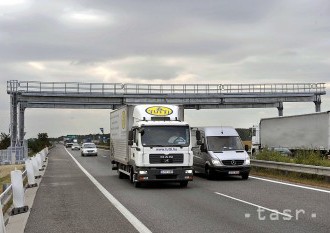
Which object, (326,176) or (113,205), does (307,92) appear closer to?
(326,176)

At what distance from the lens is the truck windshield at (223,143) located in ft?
68.4

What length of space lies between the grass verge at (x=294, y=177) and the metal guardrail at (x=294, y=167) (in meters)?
0.30

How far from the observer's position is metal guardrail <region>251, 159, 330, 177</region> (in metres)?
17.3

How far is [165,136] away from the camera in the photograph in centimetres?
1711

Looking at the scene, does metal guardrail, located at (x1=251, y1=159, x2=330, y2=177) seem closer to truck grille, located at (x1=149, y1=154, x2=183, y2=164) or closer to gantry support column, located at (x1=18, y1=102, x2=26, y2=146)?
truck grille, located at (x1=149, y1=154, x2=183, y2=164)

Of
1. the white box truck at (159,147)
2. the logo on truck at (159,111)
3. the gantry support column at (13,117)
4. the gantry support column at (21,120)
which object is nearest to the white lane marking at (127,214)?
the white box truck at (159,147)

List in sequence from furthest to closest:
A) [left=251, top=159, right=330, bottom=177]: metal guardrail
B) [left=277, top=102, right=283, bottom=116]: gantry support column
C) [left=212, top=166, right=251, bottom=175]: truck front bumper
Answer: [left=277, top=102, right=283, bottom=116]: gantry support column
[left=212, top=166, right=251, bottom=175]: truck front bumper
[left=251, top=159, right=330, bottom=177]: metal guardrail

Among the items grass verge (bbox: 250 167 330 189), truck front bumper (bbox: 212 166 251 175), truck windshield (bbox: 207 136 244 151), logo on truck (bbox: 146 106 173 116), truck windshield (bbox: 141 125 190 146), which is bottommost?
grass verge (bbox: 250 167 330 189)

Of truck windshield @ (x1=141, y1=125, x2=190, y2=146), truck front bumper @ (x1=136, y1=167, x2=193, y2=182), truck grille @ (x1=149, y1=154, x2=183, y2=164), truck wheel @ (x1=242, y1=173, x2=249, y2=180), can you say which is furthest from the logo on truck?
truck wheel @ (x1=242, y1=173, x2=249, y2=180)

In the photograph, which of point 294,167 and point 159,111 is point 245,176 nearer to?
point 294,167

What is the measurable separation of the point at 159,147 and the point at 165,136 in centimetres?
52

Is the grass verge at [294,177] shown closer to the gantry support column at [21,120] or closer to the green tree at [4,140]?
the gantry support column at [21,120]

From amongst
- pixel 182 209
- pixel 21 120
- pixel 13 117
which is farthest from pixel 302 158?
pixel 21 120

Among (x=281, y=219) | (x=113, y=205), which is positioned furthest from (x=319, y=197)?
(x=113, y=205)
